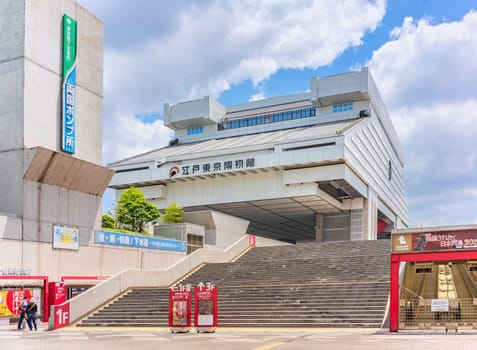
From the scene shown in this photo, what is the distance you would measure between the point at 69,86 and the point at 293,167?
33.4 meters

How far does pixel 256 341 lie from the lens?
679 inches

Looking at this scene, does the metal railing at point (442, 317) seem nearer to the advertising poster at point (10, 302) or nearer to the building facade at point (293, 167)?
the advertising poster at point (10, 302)

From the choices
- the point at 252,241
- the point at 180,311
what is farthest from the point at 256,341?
the point at 252,241

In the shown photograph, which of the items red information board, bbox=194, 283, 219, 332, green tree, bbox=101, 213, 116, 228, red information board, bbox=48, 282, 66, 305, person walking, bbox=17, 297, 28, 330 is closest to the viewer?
red information board, bbox=194, 283, 219, 332

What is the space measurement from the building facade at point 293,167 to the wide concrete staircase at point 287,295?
25070mm

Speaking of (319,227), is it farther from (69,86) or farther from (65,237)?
(69,86)

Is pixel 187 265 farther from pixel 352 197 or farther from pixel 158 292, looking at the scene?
pixel 352 197

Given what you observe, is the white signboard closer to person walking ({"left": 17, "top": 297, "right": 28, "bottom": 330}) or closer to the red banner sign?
the red banner sign

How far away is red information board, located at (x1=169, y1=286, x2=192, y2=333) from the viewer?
21905 millimetres

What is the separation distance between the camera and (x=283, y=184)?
61.7 m

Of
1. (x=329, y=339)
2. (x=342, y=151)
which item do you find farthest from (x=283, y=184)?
(x=329, y=339)

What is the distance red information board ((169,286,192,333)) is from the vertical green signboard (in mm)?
12673

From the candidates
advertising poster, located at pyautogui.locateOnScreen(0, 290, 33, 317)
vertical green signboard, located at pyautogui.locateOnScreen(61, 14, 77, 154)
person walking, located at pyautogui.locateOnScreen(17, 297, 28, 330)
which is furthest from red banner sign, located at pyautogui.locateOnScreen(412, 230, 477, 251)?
vertical green signboard, located at pyautogui.locateOnScreen(61, 14, 77, 154)

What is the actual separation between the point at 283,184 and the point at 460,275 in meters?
33.2
